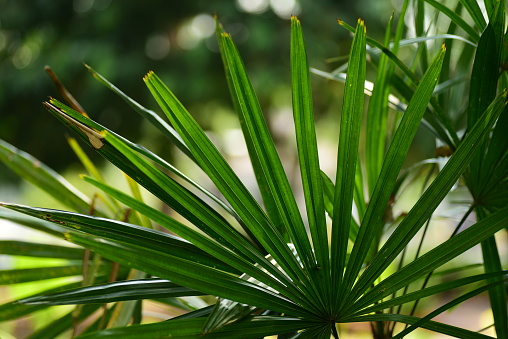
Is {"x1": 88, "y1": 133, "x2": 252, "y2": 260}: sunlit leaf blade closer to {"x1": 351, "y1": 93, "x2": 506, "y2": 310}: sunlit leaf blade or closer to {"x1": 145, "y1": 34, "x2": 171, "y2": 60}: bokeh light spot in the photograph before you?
{"x1": 351, "y1": 93, "x2": 506, "y2": 310}: sunlit leaf blade

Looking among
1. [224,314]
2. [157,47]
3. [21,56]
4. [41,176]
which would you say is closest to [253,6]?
[157,47]

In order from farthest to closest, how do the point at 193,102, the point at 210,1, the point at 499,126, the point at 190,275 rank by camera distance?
the point at 193,102 < the point at 210,1 < the point at 499,126 < the point at 190,275

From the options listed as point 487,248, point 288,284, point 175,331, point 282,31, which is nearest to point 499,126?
point 487,248

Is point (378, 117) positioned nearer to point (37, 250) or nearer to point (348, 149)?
point (348, 149)

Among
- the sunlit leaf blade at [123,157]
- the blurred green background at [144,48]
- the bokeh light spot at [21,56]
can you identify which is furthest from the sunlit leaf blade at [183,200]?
the bokeh light spot at [21,56]

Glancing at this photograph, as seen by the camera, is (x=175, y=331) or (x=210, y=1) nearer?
(x=175, y=331)

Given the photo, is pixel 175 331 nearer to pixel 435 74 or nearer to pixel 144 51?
pixel 435 74

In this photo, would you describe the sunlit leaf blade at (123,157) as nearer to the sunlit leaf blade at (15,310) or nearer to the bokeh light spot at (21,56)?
the sunlit leaf blade at (15,310)
